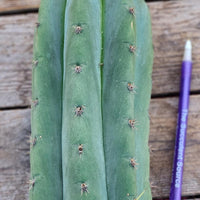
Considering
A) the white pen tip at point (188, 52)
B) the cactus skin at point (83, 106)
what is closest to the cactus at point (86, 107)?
the cactus skin at point (83, 106)

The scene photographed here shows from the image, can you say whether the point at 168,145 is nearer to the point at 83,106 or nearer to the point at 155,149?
the point at 155,149

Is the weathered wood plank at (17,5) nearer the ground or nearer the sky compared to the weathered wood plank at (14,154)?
nearer the sky

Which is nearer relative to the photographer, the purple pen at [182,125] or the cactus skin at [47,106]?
the cactus skin at [47,106]

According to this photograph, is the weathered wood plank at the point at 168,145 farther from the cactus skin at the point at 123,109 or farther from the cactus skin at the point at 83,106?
the cactus skin at the point at 83,106

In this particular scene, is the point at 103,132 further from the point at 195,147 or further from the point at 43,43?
the point at 195,147

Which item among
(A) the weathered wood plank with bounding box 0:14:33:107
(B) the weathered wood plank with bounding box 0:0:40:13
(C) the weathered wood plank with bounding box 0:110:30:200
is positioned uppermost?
(B) the weathered wood plank with bounding box 0:0:40:13

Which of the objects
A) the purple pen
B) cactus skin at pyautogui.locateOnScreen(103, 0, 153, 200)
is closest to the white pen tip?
the purple pen

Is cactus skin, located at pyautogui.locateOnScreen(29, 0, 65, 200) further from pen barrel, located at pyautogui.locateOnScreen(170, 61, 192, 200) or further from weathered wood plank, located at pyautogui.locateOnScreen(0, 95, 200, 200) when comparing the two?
pen barrel, located at pyautogui.locateOnScreen(170, 61, 192, 200)

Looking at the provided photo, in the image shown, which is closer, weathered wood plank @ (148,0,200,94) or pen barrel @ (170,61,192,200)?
pen barrel @ (170,61,192,200)
